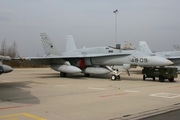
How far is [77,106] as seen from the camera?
21.4 ft

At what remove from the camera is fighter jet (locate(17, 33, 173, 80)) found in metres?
14.3

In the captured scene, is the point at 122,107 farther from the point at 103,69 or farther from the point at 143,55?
the point at 103,69

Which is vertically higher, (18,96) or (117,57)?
(117,57)

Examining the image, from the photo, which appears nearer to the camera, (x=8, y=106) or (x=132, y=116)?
(x=132, y=116)

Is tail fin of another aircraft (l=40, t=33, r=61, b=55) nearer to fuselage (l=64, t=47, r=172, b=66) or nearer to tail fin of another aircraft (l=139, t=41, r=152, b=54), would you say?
fuselage (l=64, t=47, r=172, b=66)

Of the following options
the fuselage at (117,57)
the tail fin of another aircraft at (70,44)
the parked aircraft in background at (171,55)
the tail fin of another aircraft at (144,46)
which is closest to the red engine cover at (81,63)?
the fuselage at (117,57)

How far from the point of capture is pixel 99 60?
1673 centimetres

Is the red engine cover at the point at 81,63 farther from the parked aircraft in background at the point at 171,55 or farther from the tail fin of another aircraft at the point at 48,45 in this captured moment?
the parked aircraft in background at the point at 171,55

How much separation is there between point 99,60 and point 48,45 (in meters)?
6.19

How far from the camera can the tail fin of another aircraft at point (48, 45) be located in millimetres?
20509

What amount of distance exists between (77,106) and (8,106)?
1999 mm

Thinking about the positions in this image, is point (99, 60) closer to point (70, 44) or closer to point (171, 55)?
point (70, 44)

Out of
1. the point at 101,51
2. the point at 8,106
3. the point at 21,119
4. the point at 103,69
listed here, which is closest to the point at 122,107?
the point at 21,119

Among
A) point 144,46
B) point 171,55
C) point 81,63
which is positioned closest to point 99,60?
point 81,63
